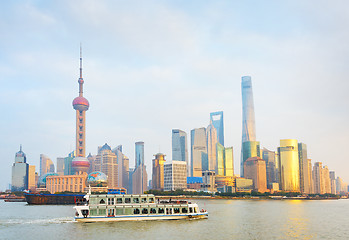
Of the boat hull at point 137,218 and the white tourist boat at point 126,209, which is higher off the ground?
the white tourist boat at point 126,209

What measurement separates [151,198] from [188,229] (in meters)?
18.4

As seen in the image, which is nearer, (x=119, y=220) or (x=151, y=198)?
(x=119, y=220)

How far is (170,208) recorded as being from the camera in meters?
96.4

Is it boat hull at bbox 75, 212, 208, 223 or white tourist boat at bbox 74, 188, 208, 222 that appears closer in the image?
boat hull at bbox 75, 212, 208, 223

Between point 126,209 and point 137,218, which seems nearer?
point 137,218

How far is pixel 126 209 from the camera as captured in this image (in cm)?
9288

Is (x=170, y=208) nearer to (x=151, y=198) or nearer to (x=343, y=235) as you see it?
A: (x=151, y=198)

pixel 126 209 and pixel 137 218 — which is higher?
pixel 126 209

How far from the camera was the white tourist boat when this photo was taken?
9056cm

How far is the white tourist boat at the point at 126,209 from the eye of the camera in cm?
9056

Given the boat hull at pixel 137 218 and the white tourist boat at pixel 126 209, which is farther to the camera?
the white tourist boat at pixel 126 209

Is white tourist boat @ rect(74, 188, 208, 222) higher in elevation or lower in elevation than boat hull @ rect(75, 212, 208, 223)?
higher

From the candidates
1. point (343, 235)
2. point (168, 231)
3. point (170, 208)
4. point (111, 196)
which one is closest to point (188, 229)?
point (168, 231)

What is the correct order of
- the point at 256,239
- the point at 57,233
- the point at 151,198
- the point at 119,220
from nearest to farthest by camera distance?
the point at 256,239 < the point at 57,233 < the point at 119,220 < the point at 151,198
